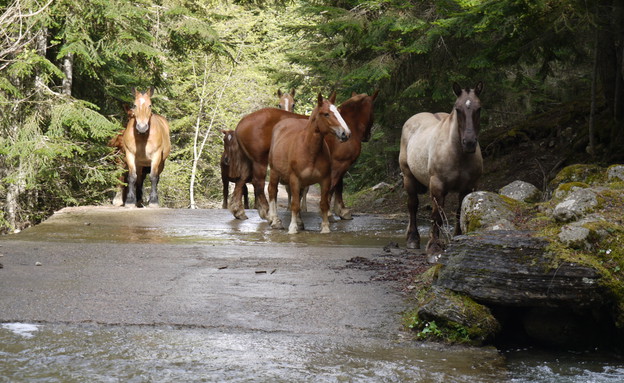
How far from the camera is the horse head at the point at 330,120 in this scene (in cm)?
1130

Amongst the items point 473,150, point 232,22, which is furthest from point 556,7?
point 232,22

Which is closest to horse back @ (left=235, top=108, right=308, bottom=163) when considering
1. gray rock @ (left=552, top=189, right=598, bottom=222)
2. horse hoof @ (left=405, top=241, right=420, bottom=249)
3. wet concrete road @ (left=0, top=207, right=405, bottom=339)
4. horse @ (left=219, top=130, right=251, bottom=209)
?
horse @ (left=219, top=130, right=251, bottom=209)

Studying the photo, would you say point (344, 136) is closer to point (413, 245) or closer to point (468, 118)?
point (413, 245)

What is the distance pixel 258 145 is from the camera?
13.9 meters

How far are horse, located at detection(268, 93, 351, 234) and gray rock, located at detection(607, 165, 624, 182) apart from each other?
161 inches

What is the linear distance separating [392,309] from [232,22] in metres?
27.0

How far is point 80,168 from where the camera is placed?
16.1 m

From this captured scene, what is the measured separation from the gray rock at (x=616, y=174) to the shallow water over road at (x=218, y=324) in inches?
124

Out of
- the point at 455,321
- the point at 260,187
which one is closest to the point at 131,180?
the point at 260,187

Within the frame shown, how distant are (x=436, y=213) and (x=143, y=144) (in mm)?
9303

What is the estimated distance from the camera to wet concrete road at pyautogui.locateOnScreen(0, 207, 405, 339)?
237 inches

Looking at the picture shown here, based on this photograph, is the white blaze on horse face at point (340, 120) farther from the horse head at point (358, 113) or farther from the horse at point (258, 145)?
the horse head at point (358, 113)

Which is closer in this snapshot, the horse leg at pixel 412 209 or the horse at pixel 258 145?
the horse leg at pixel 412 209

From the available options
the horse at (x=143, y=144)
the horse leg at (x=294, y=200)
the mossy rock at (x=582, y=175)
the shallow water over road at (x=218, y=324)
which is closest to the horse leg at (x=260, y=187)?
the horse leg at (x=294, y=200)
